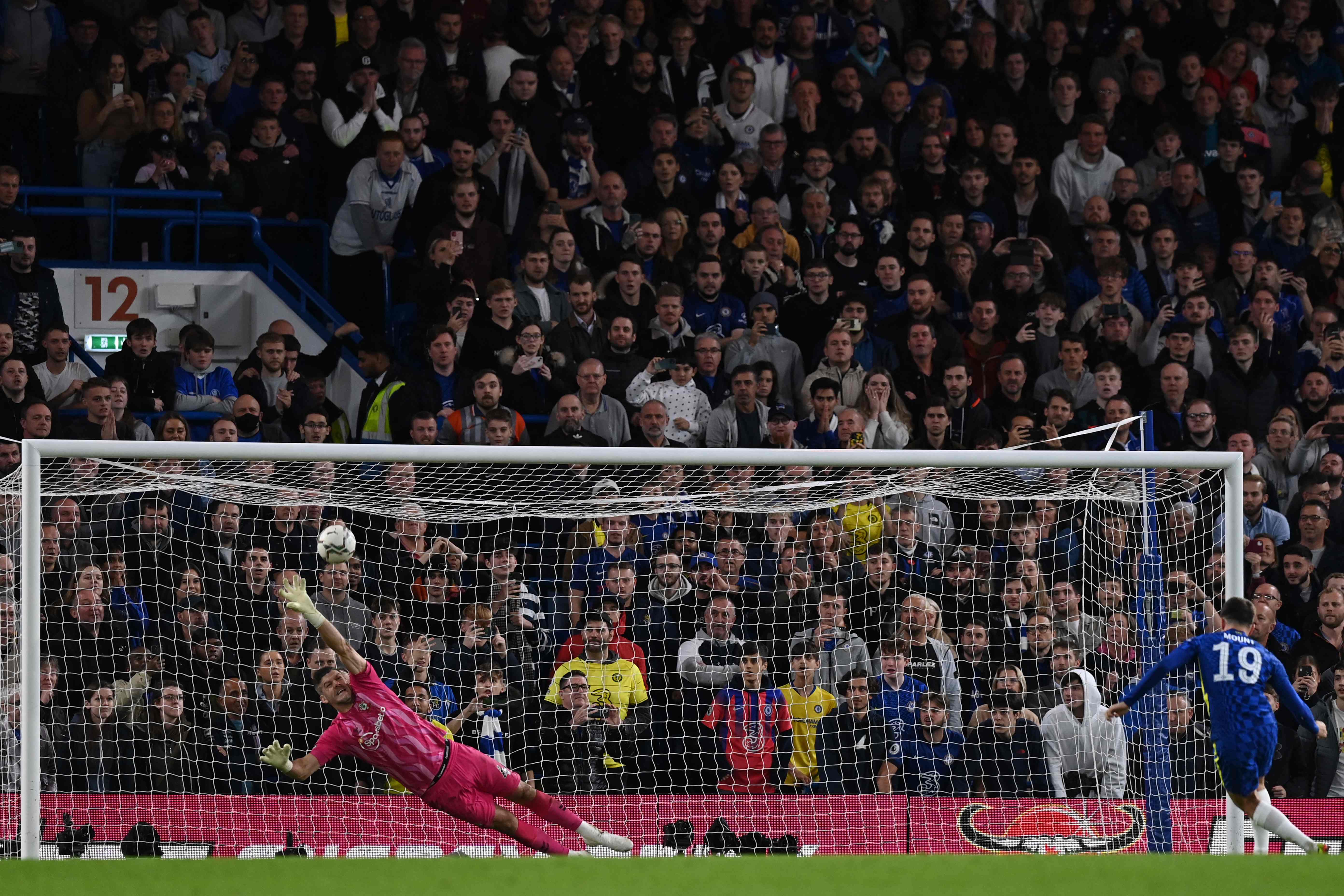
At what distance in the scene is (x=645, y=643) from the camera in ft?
29.6

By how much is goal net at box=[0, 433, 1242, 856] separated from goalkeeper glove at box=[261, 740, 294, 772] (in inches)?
33.5

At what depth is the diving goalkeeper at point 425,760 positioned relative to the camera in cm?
785

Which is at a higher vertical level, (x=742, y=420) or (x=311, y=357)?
(x=311, y=357)

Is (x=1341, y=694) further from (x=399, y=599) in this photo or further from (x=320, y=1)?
(x=320, y=1)

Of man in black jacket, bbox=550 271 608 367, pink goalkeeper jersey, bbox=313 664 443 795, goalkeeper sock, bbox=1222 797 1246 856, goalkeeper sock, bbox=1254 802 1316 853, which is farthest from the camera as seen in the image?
man in black jacket, bbox=550 271 608 367

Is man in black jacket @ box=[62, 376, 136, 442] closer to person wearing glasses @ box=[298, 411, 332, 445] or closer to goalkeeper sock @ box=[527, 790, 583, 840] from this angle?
person wearing glasses @ box=[298, 411, 332, 445]

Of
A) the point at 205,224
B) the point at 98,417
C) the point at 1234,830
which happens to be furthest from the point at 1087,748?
the point at 205,224

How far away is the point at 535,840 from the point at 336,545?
68.6 inches

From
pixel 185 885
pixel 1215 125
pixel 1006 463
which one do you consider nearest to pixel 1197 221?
pixel 1215 125

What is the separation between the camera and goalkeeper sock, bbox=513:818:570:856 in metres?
7.97

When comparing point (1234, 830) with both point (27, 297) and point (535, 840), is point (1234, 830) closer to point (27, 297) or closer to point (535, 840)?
point (535, 840)

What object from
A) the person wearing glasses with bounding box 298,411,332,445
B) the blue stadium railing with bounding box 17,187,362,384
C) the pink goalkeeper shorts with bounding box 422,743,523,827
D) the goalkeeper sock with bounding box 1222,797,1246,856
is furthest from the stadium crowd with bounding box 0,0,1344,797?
the goalkeeper sock with bounding box 1222,797,1246,856

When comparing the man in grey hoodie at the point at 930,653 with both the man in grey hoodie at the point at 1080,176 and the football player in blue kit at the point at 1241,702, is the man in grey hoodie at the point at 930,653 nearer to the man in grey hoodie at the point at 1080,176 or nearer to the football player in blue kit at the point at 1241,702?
the football player in blue kit at the point at 1241,702

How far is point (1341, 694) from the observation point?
9.38m
